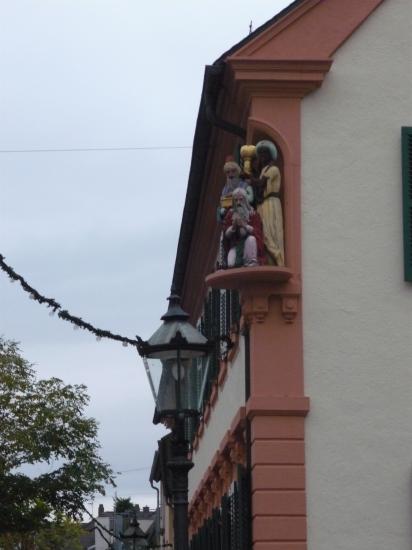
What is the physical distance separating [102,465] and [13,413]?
8.31 ft

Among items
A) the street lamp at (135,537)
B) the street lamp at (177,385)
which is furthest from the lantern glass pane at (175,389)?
the street lamp at (135,537)

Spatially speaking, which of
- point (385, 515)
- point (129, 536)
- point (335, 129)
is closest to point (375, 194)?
point (335, 129)

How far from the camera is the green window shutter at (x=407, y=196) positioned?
17.2 meters

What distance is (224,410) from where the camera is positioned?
Result: 70.8 ft

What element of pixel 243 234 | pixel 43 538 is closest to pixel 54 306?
pixel 243 234

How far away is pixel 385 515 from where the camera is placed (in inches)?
655

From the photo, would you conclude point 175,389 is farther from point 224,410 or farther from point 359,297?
point 224,410

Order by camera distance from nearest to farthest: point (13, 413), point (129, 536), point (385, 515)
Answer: point (385, 515), point (129, 536), point (13, 413)

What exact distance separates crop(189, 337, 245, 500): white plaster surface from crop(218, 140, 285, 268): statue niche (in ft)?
5.68

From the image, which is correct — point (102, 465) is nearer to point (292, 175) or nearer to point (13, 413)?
point (13, 413)

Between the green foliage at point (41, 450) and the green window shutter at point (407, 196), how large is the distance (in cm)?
2247

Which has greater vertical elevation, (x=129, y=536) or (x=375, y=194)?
(x=375, y=194)

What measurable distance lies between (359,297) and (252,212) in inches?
57.4

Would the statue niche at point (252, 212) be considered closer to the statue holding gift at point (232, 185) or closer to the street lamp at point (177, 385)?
the statue holding gift at point (232, 185)
